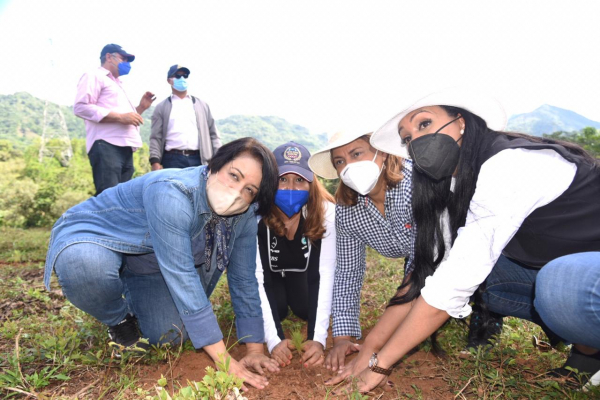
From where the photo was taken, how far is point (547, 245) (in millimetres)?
1946

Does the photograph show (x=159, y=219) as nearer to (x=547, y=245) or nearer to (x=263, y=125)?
(x=547, y=245)

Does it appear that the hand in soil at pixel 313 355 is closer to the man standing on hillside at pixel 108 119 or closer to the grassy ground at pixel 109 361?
the grassy ground at pixel 109 361

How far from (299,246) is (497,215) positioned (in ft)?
5.84

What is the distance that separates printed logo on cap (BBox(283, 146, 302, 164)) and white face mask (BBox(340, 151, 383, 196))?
427 mm

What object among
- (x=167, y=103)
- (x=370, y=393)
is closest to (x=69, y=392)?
(x=370, y=393)

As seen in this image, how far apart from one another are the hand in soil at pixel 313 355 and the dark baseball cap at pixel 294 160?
1118 mm

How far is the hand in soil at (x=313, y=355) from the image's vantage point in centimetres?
266

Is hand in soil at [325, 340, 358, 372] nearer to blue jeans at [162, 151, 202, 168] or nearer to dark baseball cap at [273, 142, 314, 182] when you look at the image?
dark baseball cap at [273, 142, 314, 182]

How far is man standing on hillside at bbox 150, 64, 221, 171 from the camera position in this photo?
5.28 m

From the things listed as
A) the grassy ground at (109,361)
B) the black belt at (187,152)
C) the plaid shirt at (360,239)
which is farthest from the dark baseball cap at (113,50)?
the plaid shirt at (360,239)

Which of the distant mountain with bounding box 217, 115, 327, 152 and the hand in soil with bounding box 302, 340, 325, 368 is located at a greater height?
the hand in soil with bounding box 302, 340, 325, 368

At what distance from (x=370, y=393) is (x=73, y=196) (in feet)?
49.4

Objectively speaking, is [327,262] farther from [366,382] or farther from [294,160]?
[366,382]

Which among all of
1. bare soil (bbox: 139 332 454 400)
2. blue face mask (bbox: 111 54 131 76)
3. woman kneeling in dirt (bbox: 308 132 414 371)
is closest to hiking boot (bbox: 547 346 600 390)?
bare soil (bbox: 139 332 454 400)
